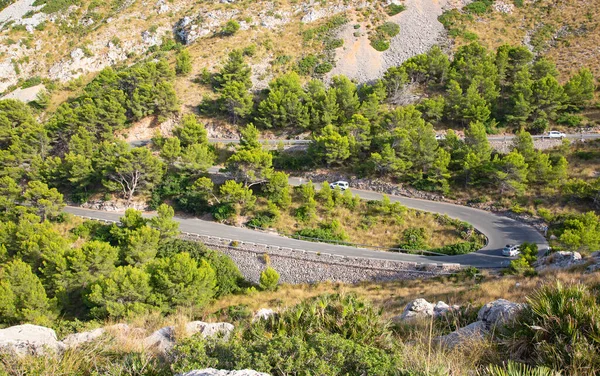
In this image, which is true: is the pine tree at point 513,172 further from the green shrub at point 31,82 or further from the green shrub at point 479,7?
the green shrub at point 31,82

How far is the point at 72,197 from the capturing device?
41.2 meters

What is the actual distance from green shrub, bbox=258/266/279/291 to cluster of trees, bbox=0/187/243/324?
2386 millimetres

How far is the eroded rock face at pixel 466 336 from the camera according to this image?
8508 mm

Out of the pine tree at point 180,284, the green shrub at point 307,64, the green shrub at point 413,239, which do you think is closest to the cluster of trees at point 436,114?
the green shrub at point 413,239

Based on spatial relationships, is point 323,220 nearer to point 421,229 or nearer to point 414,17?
point 421,229

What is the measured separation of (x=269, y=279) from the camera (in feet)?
93.0

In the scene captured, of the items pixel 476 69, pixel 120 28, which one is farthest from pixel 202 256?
pixel 120 28

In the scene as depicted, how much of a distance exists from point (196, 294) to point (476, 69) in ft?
132

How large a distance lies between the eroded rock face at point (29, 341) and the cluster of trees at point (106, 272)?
11.3m

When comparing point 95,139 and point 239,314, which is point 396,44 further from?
point 239,314

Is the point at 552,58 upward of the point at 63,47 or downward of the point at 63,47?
downward

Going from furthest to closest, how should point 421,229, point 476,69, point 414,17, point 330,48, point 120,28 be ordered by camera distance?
point 120,28 → point 414,17 → point 330,48 → point 476,69 → point 421,229

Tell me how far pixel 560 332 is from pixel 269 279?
2289 centimetres

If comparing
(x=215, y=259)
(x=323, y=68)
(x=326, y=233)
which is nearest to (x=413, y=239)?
(x=326, y=233)
